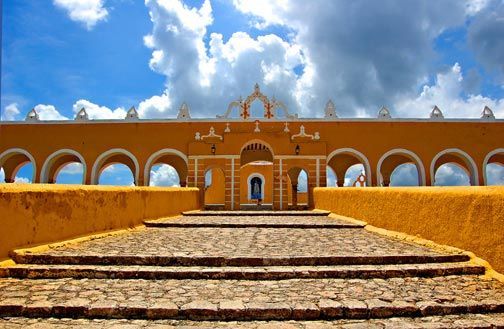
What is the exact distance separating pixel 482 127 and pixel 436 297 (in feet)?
58.3

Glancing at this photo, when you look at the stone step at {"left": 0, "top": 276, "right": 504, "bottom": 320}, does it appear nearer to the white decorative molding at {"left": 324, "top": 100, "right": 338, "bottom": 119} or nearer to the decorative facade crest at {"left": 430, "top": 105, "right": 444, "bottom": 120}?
the white decorative molding at {"left": 324, "top": 100, "right": 338, "bottom": 119}

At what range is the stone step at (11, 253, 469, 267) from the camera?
4.46 m

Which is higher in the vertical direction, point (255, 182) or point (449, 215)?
point (255, 182)

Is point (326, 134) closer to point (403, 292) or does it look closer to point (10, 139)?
point (403, 292)

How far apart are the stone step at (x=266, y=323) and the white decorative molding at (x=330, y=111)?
1546 centimetres

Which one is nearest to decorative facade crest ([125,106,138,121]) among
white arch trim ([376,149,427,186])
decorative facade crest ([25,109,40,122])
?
decorative facade crest ([25,109,40,122])

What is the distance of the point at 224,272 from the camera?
4172 mm

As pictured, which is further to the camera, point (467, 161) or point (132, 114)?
point (132, 114)

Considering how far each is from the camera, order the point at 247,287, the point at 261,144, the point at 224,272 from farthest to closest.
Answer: the point at 261,144 < the point at 224,272 < the point at 247,287

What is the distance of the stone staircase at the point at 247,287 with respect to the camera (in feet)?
10.3

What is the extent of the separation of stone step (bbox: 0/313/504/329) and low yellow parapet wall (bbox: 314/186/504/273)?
4.20 ft

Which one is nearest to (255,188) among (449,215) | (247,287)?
(449,215)

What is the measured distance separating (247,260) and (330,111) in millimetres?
14769

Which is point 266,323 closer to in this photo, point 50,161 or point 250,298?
point 250,298
